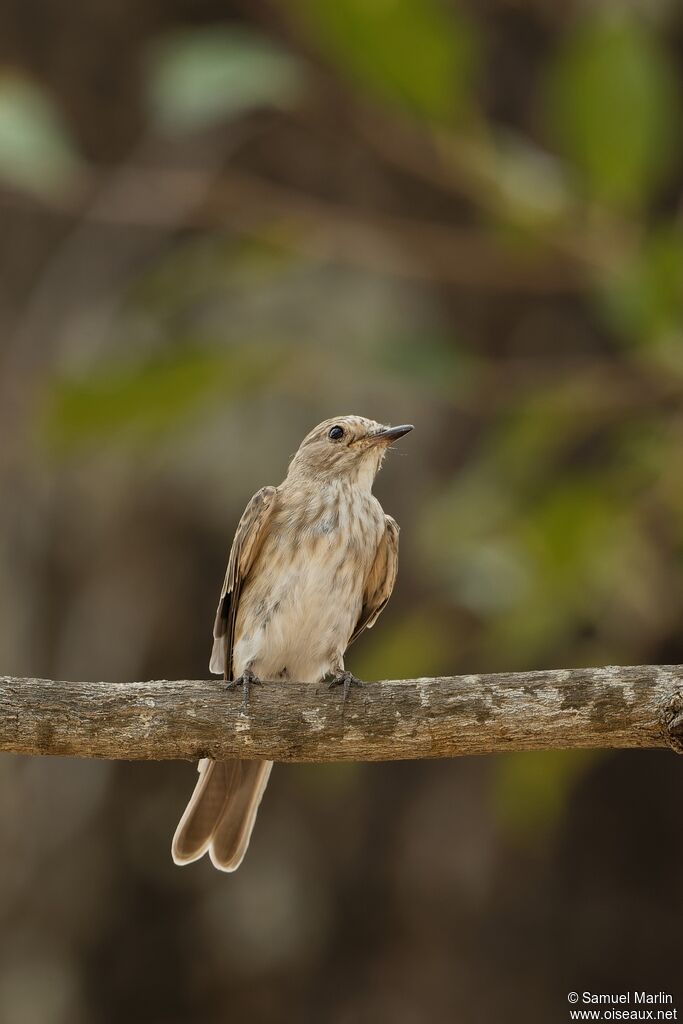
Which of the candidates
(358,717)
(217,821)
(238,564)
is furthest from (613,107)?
(217,821)

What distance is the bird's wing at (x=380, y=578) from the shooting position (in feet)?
14.5

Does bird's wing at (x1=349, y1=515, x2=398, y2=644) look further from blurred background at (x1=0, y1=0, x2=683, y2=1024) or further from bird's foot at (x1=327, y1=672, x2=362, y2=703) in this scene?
bird's foot at (x1=327, y1=672, x2=362, y2=703)

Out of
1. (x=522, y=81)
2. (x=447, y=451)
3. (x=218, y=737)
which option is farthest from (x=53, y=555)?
(x=218, y=737)

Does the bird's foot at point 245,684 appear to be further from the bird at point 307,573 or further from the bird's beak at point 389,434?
the bird's beak at point 389,434

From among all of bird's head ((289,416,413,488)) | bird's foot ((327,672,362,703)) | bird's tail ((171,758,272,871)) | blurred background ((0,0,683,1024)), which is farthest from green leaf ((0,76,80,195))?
bird's foot ((327,672,362,703))

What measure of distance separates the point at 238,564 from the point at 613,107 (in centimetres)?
192

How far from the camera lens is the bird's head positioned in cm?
443

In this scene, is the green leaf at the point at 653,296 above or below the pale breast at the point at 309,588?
above

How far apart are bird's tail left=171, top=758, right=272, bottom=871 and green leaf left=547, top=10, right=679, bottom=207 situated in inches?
87.7

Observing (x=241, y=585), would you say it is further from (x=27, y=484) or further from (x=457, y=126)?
(x=27, y=484)

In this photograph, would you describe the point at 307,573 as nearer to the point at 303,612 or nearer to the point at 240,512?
the point at 303,612

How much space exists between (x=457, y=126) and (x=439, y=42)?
0.89 feet

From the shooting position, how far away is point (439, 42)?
447 centimetres

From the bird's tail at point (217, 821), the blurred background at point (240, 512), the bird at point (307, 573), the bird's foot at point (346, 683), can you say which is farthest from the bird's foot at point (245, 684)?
the blurred background at point (240, 512)
